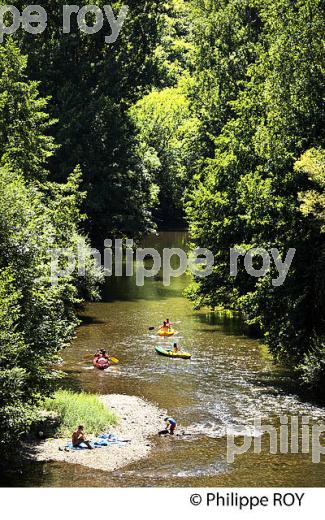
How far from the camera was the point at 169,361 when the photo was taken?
143 feet

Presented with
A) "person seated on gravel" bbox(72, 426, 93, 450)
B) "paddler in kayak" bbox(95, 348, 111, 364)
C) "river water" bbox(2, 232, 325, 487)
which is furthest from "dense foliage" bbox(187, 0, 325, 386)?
"person seated on gravel" bbox(72, 426, 93, 450)

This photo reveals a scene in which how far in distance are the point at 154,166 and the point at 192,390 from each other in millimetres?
39668

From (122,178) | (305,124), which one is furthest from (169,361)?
(122,178)

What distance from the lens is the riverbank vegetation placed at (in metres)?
30.7

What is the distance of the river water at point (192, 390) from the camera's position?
2781cm

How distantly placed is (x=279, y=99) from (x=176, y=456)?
1920cm

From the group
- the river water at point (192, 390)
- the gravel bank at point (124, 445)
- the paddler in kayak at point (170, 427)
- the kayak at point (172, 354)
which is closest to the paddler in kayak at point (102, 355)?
the river water at point (192, 390)

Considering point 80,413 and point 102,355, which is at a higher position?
point 102,355

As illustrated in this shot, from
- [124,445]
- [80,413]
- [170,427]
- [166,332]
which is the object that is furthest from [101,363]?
[124,445]

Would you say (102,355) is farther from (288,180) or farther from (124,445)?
(288,180)

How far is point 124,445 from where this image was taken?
30.7m

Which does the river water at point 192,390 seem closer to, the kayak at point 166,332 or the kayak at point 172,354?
the kayak at point 172,354

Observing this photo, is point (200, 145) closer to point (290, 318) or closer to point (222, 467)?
point (290, 318)

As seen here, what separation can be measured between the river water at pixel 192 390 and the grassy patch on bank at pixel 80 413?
2479 millimetres
